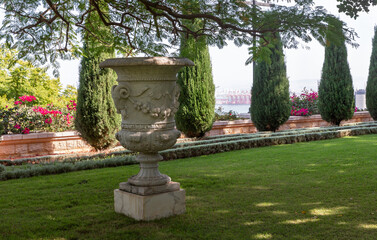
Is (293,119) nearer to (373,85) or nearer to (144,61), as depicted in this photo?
(373,85)

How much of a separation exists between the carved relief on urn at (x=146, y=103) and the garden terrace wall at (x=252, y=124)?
8.25m

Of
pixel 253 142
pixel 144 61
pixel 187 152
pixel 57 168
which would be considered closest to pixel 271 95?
pixel 253 142

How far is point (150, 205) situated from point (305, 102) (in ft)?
43.1

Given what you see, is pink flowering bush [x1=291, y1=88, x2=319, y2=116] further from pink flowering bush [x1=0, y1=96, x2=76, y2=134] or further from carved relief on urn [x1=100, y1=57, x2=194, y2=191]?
carved relief on urn [x1=100, y1=57, x2=194, y2=191]

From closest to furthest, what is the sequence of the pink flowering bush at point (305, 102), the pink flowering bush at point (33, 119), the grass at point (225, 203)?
the grass at point (225, 203)
the pink flowering bush at point (33, 119)
the pink flowering bush at point (305, 102)

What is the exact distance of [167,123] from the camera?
3.83 m

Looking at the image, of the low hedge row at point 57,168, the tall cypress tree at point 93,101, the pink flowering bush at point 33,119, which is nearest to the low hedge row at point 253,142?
the low hedge row at point 57,168

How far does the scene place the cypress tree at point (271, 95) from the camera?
12461 millimetres

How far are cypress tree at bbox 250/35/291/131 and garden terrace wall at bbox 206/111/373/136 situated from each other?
743mm

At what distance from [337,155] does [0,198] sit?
6169 millimetres

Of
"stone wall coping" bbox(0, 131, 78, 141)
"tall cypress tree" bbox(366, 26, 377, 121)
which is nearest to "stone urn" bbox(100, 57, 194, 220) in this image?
"stone wall coping" bbox(0, 131, 78, 141)

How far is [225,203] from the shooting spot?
14.1 feet

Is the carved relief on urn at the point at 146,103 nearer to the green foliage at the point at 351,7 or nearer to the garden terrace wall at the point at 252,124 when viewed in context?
the green foliage at the point at 351,7

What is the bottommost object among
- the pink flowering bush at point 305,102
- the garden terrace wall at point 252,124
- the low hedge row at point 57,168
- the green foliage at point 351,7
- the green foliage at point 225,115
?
the low hedge row at point 57,168
